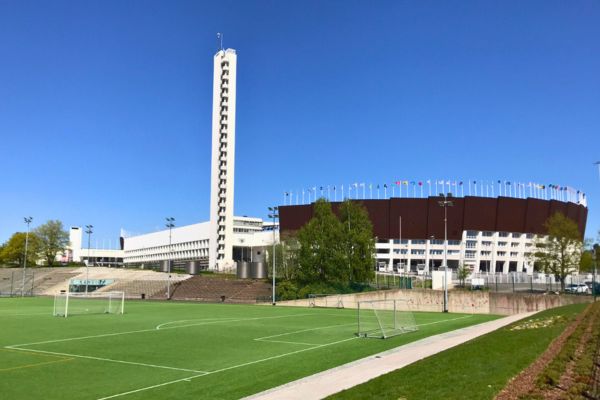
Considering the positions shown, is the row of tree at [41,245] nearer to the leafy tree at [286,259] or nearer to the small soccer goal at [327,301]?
the leafy tree at [286,259]

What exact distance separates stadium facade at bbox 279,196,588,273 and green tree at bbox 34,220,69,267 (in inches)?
2623

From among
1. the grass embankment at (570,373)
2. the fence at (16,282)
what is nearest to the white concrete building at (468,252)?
the fence at (16,282)

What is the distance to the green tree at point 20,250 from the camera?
144 metres

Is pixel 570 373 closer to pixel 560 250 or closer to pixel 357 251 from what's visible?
pixel 357 251

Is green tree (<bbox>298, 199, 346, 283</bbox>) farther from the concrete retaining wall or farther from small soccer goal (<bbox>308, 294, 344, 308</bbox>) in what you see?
the concrete retaining wall

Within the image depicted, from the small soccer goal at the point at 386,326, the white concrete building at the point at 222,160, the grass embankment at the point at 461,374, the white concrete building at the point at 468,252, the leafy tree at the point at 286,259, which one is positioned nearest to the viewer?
the grass embankment at the point at 461,374

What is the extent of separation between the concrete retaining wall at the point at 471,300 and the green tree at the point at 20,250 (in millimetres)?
113433

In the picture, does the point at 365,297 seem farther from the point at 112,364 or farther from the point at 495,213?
the point at 495,213

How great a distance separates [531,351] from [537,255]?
6417cm

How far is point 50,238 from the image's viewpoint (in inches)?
5832

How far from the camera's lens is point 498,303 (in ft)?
168

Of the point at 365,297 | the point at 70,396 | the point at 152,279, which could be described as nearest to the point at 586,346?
the point at 70,396

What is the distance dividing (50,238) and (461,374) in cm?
15435

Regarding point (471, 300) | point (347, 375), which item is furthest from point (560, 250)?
point (347, 375)
